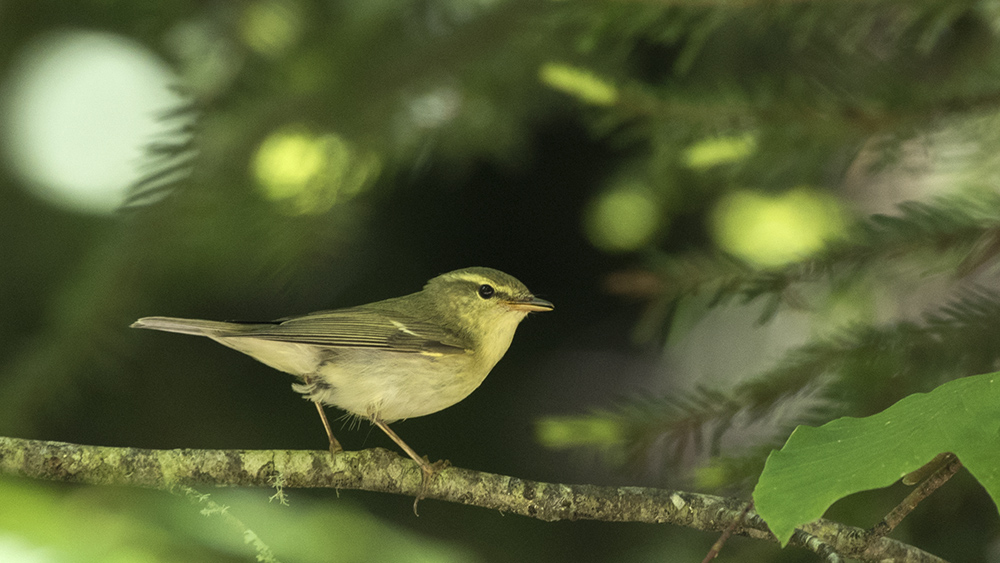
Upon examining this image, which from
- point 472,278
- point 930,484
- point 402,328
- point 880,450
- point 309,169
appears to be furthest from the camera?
point 309,169

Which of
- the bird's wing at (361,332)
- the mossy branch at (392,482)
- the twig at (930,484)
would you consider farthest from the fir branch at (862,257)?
the twig at (930,484)

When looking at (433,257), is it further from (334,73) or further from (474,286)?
(474,286)

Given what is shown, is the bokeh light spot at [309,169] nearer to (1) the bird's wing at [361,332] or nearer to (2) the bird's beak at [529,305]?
(1) the bird's wing at [361,332]

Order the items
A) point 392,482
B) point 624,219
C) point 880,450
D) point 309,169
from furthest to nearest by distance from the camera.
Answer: point 624,219 → point 309,169 → point 392,482 → point 880,450

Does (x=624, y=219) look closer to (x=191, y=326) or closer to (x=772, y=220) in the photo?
(x=772, y=220)

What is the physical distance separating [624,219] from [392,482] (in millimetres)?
1841

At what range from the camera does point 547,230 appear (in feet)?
11.2

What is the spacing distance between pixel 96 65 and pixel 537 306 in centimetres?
205

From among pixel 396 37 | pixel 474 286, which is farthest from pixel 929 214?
pixel 396 37

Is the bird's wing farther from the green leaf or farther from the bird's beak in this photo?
the green leaf

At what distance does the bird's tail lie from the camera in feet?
5.40

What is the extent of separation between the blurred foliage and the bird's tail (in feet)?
1.10

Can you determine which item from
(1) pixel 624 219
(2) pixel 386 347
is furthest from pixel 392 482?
(1) pixel 624 219

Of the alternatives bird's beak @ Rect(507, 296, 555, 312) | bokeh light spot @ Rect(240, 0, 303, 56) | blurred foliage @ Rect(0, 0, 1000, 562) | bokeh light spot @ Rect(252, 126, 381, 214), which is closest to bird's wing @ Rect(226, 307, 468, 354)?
bird's beak @ Rect(507, 296, 555, 312)
